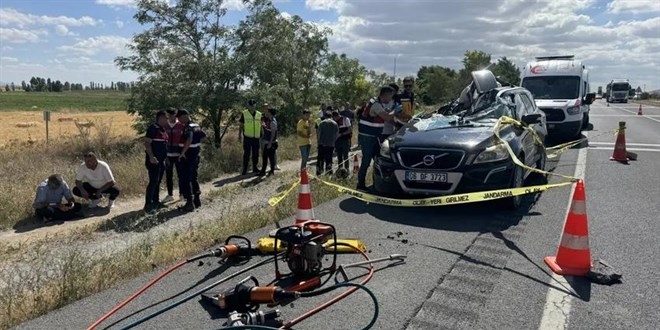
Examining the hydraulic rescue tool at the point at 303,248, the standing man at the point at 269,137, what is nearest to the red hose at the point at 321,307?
the hydraulic rescue tool at the point at 303,248

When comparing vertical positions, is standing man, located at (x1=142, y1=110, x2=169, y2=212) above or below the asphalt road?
above

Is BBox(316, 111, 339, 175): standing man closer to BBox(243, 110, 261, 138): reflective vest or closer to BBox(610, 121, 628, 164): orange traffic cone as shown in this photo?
BBox(243, 110, 261, 138): reflective vest

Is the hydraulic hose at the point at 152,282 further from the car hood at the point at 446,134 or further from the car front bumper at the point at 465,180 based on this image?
the car hood at the point at 446,134

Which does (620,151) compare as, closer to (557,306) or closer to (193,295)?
(557,306)

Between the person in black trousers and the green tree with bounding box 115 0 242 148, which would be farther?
the green tree with bounding box 115 0 242 148

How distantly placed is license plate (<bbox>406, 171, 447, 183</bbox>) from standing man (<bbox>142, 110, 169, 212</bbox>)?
13.5 feet

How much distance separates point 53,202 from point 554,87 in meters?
14.4

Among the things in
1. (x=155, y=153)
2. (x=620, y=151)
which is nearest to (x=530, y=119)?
(x=620, y=151)

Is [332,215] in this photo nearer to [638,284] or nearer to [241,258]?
[241,258]

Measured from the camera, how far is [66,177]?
1092 centimetres

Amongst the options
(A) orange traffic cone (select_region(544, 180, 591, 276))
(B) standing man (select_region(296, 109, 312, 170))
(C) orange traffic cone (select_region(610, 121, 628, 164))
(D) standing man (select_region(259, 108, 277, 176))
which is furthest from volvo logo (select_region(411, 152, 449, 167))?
(C) orange traffic cone (select_region(610, 121, 628, 164))

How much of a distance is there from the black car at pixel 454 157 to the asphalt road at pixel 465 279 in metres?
0.36

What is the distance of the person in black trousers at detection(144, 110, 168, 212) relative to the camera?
28.1ft

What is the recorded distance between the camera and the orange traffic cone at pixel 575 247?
432cm
